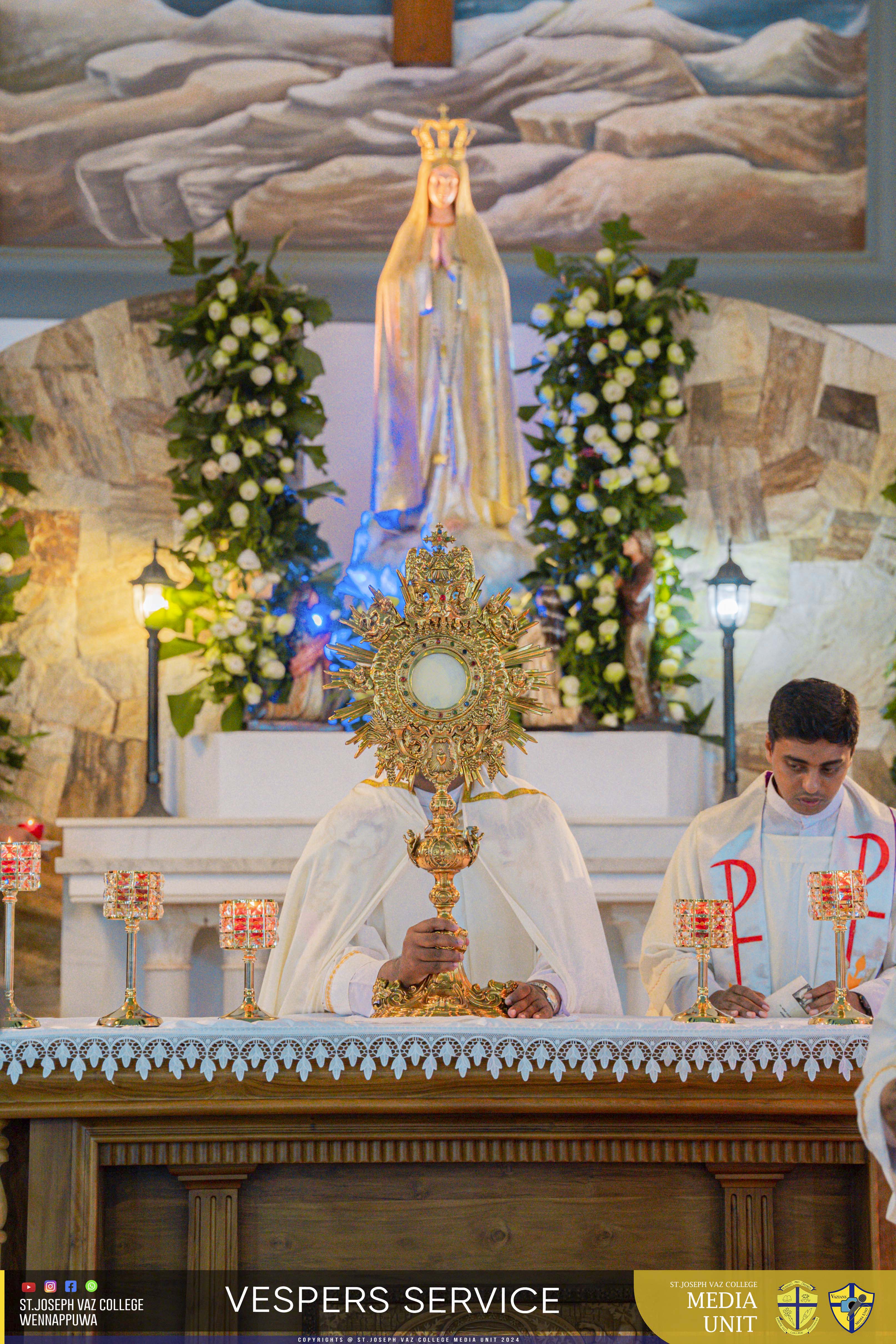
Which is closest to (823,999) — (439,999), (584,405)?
Answer: (439,999)

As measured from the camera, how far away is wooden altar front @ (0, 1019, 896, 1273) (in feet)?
12.3

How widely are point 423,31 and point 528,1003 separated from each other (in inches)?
272

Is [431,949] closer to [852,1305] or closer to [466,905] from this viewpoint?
[466,905]

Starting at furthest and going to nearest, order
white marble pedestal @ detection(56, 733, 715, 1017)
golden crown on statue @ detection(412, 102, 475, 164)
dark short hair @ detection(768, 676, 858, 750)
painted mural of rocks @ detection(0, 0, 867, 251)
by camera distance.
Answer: painted mural of rocks @ detection(0, 0, 867, 251) < golden crown on statue @ detection(412, 102, 475, 164) < white marble pedestal @ detection(56, 733, 715, 1017) < dark short hair @ detection(768, 676, 858, 750)

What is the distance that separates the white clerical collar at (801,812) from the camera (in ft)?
16.0

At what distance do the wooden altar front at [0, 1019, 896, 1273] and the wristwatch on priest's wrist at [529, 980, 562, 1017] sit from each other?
393 millimetres

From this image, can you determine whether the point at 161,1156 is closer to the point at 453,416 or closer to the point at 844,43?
the point at 453,416

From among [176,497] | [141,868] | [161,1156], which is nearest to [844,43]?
[176,497]

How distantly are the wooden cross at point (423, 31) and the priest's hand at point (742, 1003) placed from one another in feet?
22.4

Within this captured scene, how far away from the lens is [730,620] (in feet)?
25.8

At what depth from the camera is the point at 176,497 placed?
27.8 feet

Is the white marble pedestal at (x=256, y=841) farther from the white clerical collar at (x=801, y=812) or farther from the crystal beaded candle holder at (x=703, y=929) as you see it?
the crystal beaded candle holder at (x=703, y=929)

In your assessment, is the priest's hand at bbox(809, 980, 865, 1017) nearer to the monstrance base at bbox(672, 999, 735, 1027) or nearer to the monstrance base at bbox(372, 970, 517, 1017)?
the monstrance base at bbox(672, 999, 735, 1027)

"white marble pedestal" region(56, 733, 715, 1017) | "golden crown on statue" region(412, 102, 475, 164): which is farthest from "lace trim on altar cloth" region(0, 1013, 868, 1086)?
"golden crown on statue" region(412, 102, 475, 164)
